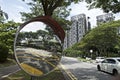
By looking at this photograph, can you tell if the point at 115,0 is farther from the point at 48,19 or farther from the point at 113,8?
the point at 48,19

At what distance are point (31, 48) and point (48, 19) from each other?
48 centimetres

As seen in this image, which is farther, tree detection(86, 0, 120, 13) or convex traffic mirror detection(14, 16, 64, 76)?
tree detection(86, 0, 120, 13)

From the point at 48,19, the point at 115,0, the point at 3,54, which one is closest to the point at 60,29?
the point at 48,19

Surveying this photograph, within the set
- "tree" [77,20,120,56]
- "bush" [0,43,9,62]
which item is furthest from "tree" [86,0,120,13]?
"tree" [77,20,120,56]

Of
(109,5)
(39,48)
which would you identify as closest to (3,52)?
(109,5)

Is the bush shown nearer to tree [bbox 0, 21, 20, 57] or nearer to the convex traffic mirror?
tree [bbox 0, 21, 20, 57]

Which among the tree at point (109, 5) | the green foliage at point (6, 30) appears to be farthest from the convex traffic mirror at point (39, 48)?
the green foliage at point (6, 30)

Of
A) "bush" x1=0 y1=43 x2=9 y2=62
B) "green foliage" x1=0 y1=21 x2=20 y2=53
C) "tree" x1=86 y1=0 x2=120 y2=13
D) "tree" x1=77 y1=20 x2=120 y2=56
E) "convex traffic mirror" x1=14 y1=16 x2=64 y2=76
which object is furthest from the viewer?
"tree" x1=77 y1=20 x2=120 y2=56

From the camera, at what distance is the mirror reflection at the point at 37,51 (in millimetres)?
2967

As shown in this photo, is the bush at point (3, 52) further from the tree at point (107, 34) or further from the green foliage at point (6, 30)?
the tree at point (107, 34)

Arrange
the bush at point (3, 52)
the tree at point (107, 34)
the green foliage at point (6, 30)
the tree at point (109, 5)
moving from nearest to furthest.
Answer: the tree at point (109, 5)
the bush at point (3, 52)
the green foliage at point (6, 30)
the tree at point (107, 34)

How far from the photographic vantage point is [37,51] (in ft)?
10.3

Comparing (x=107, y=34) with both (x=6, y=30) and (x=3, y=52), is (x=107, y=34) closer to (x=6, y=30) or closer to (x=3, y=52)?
(x=6, y=30)

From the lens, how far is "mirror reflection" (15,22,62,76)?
297 cm
